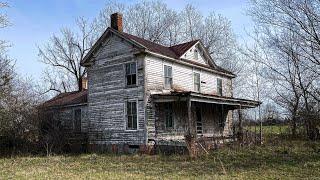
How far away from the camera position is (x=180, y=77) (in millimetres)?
26422

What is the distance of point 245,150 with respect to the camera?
20828 mm

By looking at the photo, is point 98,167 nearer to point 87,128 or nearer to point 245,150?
point 245,150

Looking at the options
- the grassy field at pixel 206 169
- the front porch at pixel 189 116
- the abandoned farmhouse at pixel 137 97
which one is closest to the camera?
the grassy field at pixel 206 169

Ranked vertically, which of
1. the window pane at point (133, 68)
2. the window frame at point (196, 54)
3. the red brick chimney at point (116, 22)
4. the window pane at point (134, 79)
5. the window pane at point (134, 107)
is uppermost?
the red brick chimney at point (116, 22)

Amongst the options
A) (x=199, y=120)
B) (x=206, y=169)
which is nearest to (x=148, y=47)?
(x=199, y=120)

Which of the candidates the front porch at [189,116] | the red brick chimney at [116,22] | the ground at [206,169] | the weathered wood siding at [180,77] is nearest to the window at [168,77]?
the weathered wood siding at [180,77]

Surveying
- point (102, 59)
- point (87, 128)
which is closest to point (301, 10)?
point (102, 59)

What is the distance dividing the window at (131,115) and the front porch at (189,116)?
1.29 m

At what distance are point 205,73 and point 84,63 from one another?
30.0 feet

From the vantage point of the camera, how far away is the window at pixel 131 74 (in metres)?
24.0

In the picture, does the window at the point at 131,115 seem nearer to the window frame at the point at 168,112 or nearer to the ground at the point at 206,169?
the window frame at the point at 168,112

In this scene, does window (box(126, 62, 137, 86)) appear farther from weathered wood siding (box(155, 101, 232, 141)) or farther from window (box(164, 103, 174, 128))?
window (box(164, 103, 174, 128))

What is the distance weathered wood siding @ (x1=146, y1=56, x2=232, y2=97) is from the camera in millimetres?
23855

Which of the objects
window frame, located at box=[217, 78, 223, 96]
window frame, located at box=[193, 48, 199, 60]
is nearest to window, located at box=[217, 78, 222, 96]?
window frame, located at box=[217, 78, 223, 96]
